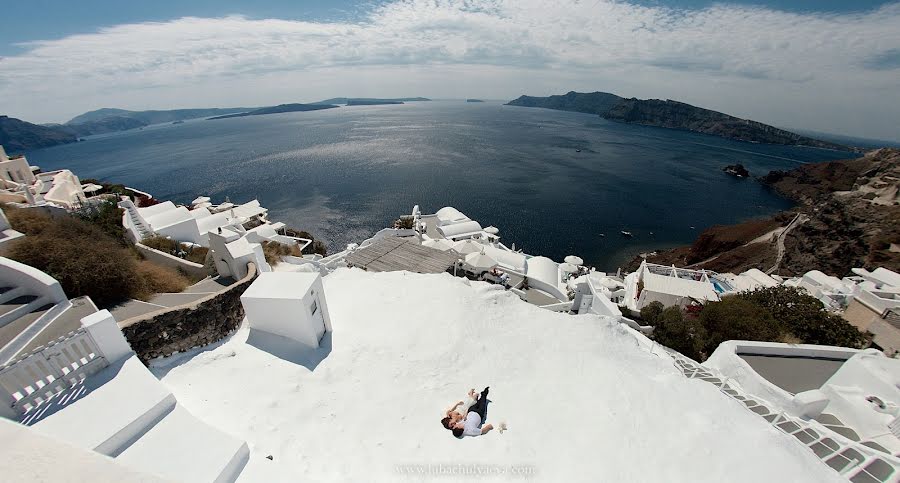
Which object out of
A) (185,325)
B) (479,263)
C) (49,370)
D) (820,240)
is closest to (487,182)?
(820,240)

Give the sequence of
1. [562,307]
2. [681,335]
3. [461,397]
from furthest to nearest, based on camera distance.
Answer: [562,307] < [681,335] < [461,397]

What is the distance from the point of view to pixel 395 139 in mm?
133875

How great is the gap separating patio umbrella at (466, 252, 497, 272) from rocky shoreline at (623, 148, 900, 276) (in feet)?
95.5

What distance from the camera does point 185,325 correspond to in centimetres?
1004

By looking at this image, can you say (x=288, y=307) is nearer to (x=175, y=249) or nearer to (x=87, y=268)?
(x=87, y=268)

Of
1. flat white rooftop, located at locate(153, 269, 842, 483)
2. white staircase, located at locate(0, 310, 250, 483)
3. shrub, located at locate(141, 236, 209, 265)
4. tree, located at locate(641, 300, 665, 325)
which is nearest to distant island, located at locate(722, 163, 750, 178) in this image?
tree, located at locate(641, 300, 665, 325)

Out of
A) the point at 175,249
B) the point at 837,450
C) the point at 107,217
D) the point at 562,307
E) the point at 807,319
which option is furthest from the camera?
the point at 107,217

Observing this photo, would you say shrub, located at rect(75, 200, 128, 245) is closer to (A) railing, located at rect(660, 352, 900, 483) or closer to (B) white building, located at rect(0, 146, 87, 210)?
(B) white building, located at rect(0, 146, 87, 210)

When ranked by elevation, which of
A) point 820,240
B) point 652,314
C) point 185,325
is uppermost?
point 185,325

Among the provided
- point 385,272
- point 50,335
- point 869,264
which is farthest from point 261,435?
point 869,264

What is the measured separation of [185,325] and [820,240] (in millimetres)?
57617

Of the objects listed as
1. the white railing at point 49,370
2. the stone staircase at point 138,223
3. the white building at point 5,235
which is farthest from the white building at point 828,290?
the stone staircase at point 138,223

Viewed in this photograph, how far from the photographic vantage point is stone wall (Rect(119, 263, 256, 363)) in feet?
29.9

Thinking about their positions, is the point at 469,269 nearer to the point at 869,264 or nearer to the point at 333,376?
the point at 333,376
